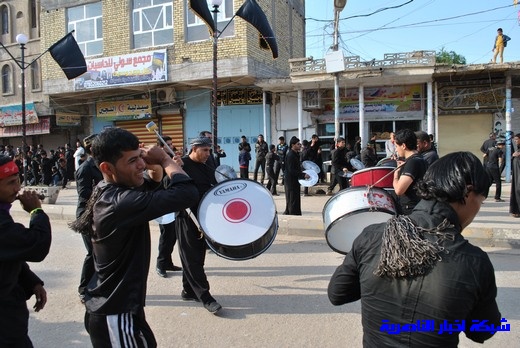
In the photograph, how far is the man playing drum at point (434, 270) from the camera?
1293 mm

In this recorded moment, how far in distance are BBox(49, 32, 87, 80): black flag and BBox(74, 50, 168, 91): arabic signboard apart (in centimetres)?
298

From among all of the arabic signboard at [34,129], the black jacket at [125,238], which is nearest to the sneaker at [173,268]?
the black jacket at [125,238]

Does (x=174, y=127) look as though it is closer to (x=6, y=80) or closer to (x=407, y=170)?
(x=6, y=80)

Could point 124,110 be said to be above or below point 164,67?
below

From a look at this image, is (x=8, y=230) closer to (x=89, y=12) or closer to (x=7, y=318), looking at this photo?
A: (x=7, y=318)

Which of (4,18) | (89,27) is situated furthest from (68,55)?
(4,18)

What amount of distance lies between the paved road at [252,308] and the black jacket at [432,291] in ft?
6.87

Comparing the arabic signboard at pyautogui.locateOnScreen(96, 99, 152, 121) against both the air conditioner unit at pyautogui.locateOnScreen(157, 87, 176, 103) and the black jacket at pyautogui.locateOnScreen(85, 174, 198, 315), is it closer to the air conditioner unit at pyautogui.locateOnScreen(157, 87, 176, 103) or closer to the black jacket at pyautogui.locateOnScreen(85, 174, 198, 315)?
the air conditioner unit at pyautogui.locateOnScreen(157, 87, 176, 103)

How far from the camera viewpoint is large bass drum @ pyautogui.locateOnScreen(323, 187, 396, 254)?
378cm

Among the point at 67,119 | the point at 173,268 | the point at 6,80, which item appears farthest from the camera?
the point at 6,80

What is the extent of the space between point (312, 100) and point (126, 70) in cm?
772

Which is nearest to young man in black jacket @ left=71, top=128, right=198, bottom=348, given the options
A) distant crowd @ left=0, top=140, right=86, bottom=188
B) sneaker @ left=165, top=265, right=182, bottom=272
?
sneaker @ left=165, top=265, right=182, bottom=272

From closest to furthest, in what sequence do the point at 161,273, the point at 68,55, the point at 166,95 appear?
the point at 161,273 < the point at 68,55 < the point at 166,95

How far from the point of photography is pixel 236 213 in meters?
3.70
